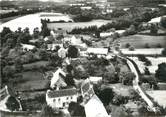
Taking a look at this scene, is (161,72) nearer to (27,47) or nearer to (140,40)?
(140,40)

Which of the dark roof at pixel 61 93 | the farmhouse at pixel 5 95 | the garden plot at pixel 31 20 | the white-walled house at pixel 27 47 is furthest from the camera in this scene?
the garden plot at pixel 31 20

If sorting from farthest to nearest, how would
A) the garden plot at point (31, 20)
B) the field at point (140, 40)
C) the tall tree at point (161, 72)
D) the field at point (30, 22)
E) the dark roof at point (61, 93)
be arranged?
the field at point (140, 40), the garden plot at point (31, 20), the field at point (30, 22), the tall tree at point (161, 72), the dark roof at point (61, 93)

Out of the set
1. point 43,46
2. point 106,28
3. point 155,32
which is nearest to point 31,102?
point 43,46

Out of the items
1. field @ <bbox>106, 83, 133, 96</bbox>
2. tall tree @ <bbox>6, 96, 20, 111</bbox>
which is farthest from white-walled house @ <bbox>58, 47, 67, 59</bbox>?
tall tree @ <bbox>6, 96, 20, 111</bbox>

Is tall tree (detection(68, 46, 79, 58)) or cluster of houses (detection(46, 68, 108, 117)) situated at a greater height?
tall tree (detection(68, 46, 79, 58))

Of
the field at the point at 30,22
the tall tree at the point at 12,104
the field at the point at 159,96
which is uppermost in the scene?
the field at the point at 30,22

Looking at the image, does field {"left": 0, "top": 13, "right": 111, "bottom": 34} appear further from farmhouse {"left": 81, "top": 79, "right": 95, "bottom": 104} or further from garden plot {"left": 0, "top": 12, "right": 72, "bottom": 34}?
farmhouse {"left": 81, "top": 79, "right": 95, "bottom": 104}

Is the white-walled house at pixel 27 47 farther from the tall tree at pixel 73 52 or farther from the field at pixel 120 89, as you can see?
the field at pixel 120 89

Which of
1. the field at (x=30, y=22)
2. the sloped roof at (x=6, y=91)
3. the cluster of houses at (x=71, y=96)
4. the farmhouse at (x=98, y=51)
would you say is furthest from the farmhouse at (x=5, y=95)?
the farmhouse at (x=98, y=51)

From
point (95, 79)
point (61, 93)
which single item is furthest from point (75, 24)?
point (61, 93)
